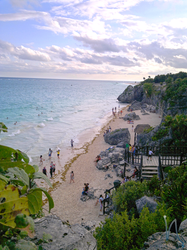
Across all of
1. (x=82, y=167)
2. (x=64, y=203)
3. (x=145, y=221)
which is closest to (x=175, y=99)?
(x=82, y=167)

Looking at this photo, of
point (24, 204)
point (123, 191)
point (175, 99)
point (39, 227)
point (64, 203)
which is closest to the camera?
point (24, 204)

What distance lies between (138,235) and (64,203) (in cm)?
1008

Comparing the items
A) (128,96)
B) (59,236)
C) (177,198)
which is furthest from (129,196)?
(128,96)

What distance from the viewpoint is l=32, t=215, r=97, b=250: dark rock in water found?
3096 mm

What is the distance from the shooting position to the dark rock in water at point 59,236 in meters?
3.10

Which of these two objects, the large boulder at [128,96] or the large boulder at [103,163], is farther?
the large boulder at [128,96]

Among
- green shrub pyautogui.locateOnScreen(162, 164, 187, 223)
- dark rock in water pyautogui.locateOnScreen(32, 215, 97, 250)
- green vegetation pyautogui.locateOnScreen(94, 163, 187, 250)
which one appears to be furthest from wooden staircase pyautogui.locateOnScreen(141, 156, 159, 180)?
dark rock in water pyautogui.locateOnScreen(32, 215, 97, 250)

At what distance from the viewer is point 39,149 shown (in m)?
27.1

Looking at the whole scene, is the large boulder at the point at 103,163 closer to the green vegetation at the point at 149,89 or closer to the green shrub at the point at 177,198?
the green shrub at the point at 177,198

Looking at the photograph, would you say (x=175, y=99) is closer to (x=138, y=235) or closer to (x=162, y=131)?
(x=162, y=131)

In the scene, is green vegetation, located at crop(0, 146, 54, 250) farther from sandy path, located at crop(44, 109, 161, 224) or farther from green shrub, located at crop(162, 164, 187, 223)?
sandy path, located at crop(44, 109, 161, 224)

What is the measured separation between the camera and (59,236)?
10.9 ft

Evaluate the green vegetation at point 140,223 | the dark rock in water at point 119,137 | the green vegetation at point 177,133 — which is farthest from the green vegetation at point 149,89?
the green vegetation at point 140,223

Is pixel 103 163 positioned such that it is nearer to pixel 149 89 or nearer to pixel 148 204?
pixel 148 204
